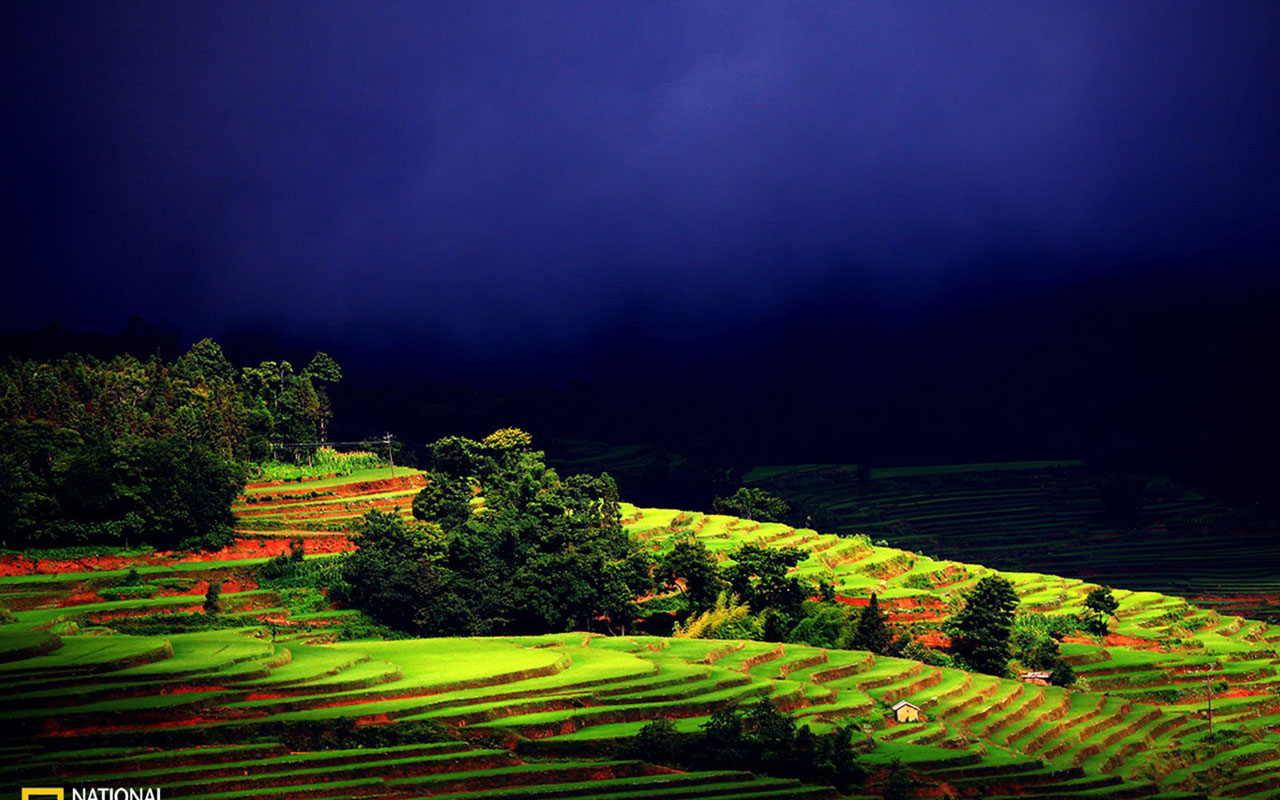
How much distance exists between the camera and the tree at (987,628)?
113 ft

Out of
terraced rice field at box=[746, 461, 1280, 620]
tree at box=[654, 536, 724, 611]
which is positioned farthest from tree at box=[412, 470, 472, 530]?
terraced rice field at box=[746, 461, 1280, 620]

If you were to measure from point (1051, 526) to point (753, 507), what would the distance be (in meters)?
19.2

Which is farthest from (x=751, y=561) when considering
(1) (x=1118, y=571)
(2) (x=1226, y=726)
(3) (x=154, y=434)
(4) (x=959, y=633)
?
(1) (x=1118, y=571)

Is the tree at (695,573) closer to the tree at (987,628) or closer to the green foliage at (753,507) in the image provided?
the tree at (987,628)

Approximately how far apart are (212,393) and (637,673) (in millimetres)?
31131

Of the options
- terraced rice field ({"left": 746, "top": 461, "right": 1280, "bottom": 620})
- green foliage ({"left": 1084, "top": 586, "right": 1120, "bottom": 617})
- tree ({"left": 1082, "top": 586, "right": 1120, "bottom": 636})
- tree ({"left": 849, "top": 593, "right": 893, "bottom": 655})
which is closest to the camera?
tree ({"left": 849, "top": 593, "right": 893, "bottom": 655})

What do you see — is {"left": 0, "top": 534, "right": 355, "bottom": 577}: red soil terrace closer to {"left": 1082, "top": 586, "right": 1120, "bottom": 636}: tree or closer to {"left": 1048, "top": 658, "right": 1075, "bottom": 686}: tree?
{"left": 1048, "top": 658, "right": 1075, "bottom": 686}: tree

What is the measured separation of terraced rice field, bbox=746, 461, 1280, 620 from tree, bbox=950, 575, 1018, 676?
21.3 meters

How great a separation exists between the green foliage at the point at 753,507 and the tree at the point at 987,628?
25.0 metres

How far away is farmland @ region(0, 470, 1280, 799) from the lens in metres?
21.4

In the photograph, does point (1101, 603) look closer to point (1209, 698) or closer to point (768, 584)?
point (1209, 698)

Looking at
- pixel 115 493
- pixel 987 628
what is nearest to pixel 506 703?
pixel 987 628

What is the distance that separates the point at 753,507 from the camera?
6181 cm

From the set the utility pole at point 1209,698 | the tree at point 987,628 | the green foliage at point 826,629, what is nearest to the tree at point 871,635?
the green foliage at point 826,629
